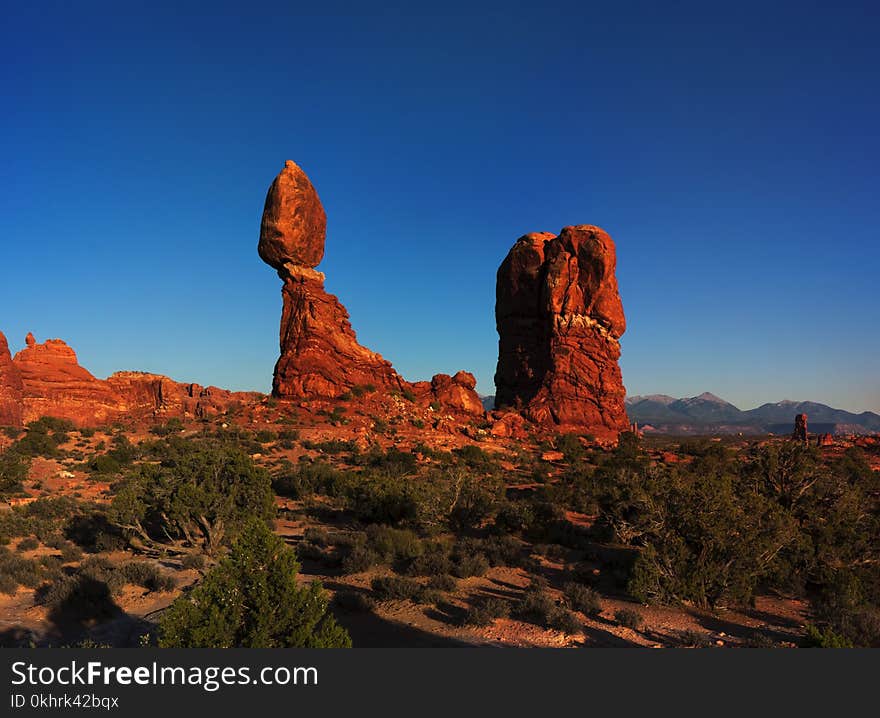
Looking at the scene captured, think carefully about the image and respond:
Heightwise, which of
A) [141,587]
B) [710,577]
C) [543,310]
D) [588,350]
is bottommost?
[141,587]

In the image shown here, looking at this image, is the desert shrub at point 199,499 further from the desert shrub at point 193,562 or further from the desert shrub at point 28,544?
the desert shrub at point 28,544

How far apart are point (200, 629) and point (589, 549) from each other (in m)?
11.7

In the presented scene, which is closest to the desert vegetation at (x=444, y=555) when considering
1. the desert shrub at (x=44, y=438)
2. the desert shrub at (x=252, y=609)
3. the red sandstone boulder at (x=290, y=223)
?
the desert shrub at (x=252, y=609)

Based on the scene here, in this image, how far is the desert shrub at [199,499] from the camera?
43.9ft

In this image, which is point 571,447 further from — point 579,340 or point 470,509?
point 470,509

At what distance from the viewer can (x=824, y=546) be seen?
38.0 feet

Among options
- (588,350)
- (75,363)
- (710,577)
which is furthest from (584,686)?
(75,363)

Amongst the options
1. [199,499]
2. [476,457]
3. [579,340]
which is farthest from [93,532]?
[579,340]

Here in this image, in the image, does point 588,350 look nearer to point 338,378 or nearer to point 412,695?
point 338,378

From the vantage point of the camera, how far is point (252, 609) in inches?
241

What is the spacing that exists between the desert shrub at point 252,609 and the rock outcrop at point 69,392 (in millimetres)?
36428

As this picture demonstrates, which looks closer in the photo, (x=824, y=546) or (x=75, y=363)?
(x=824, y=546)

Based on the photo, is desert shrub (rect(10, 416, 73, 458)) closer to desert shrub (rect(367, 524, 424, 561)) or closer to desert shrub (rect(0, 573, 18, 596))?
desert shrub (rect(0, 573, 18, 596))

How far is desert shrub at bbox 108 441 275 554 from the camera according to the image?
43.9 ft
